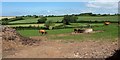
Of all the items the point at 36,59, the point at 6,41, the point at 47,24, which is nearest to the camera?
the point at 36,59

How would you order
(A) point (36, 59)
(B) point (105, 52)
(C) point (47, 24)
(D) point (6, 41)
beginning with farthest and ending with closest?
(C) point (47, 24)
(D) point (6, 41)
(B) point (105, 52)
(A) point (36, 59)

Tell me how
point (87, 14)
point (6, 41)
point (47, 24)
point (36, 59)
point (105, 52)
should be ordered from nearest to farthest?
point (36, 59), point (105, 52), point (6, 41), point (47, 24), point (87, 14)

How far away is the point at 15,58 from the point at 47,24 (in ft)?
130

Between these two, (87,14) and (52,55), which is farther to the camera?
(87,14)

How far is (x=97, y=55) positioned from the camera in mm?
18484

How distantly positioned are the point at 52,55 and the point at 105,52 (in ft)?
12.0

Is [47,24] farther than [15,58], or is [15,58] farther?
[47,24]

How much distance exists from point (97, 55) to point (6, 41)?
8.41m

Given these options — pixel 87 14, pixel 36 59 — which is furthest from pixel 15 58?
pixel 87 14

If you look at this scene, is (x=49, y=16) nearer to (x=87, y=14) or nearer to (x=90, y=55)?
(x=87, y=14)

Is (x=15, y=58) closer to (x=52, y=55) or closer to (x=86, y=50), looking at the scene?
(x=52, y=55)

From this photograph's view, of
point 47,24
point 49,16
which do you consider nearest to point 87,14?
point 49,16

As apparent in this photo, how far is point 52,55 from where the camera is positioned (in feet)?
62.0

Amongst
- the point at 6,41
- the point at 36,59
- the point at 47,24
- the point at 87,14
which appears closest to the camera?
the point at 36,59
